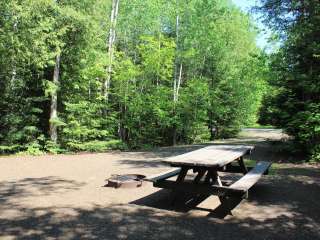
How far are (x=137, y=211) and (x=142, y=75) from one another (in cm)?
1606

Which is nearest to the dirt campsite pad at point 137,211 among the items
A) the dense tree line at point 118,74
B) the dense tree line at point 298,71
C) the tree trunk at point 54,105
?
the dense tree line at point 298,71

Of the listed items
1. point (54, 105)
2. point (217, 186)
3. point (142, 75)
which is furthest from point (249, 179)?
point (142, 75)

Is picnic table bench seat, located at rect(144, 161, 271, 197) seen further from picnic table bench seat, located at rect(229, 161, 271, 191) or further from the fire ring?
the fire ring

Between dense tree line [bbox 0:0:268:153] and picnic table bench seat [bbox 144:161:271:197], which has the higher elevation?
dense tree line [bbox 0:0:268:153]

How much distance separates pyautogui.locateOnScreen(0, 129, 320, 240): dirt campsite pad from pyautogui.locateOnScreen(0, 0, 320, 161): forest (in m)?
4.72

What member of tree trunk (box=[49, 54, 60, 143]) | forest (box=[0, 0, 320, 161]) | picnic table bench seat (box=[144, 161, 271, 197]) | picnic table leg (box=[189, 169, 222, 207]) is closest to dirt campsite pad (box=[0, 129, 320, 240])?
picnic table leg (box=[189, 169, 222, 207])

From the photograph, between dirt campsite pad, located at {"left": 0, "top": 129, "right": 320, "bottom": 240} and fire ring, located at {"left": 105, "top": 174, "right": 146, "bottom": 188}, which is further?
fire ring, located at {"left": 105, "top": 174, "right": 146, "bottom": 188}

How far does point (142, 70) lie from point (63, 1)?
749 centimetres

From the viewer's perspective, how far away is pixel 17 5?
42.1ft

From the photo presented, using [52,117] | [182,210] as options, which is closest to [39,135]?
[52,117]

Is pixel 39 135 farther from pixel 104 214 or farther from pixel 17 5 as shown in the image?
pixel 104 214

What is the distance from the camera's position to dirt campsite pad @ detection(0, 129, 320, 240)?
4.88 m

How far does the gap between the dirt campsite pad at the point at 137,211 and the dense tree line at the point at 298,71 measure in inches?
108

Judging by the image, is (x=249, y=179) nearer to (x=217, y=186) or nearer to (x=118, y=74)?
(x=217, y=186)
